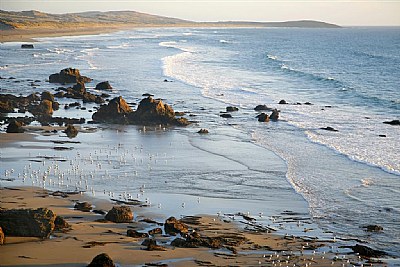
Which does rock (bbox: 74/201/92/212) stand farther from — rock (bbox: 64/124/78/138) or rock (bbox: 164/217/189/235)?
rock (bbox: 64/124/78/138)

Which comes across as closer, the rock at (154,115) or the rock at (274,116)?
the rock at (154,115)

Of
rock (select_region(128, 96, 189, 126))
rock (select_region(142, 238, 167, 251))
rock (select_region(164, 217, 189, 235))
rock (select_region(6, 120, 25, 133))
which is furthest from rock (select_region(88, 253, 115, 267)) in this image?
rock (select_region(128, 96, 189, 126))

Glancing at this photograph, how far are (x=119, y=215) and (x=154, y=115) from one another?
53.9 feet

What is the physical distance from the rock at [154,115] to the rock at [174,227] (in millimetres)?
16797

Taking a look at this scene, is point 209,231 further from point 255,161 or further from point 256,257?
point 255,161

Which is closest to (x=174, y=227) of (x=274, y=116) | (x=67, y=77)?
(x=274, y=116)

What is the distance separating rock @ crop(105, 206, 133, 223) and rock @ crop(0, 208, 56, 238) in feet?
6.09

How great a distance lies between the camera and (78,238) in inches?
563

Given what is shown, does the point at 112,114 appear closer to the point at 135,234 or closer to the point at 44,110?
the point at 44,110

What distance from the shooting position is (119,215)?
51.7ft

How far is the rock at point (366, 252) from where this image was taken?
1423cm

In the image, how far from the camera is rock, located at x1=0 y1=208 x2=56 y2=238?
14.2 m

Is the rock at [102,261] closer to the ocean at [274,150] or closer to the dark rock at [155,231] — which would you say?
the dark rock at [155,231]

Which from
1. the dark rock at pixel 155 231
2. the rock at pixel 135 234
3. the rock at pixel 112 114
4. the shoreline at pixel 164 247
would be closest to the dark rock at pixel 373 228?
the shoreline at pixel 164 247
